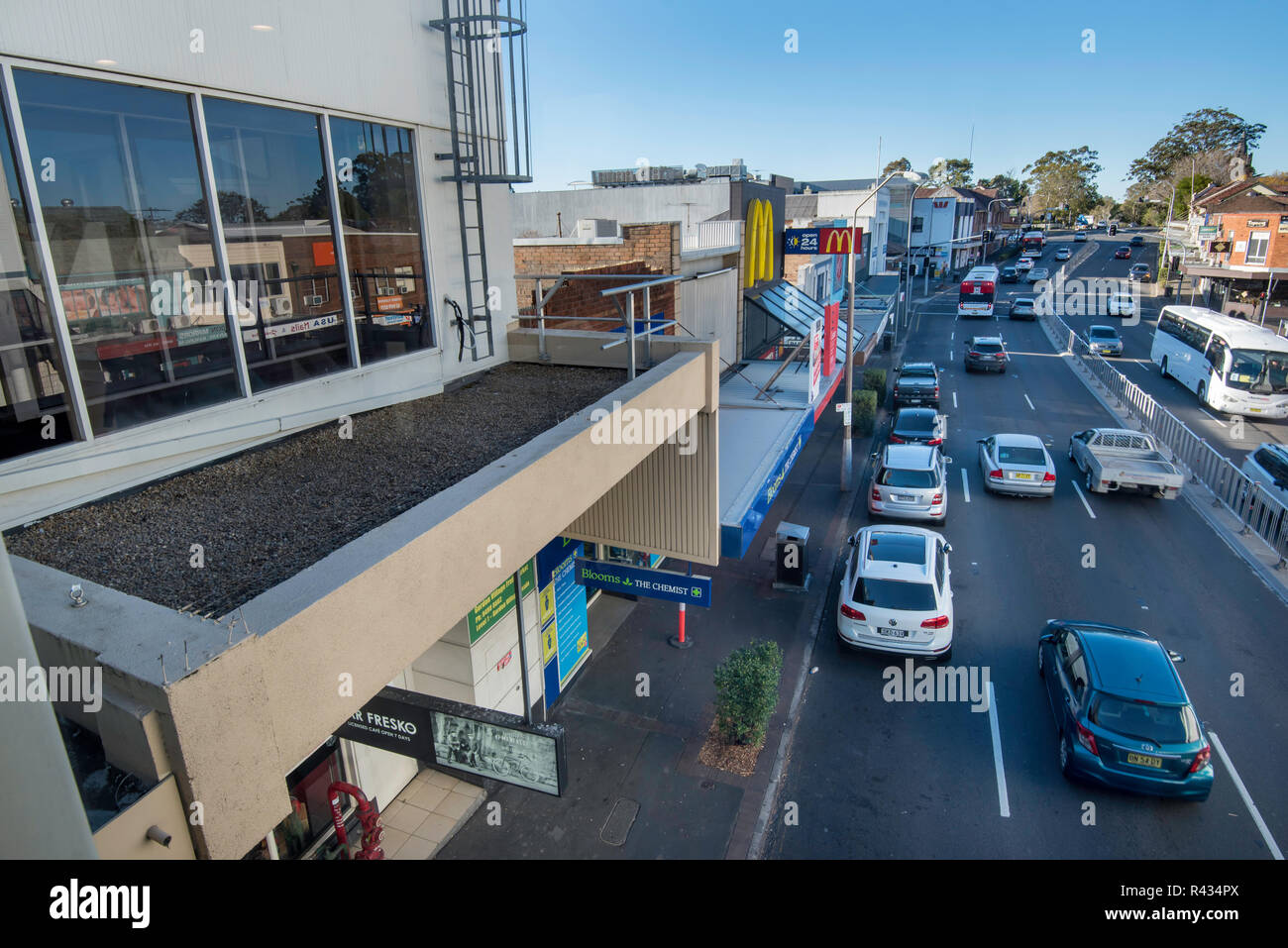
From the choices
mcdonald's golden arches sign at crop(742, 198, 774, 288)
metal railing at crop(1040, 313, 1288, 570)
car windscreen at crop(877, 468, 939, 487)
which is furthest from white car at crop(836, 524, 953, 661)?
mcdonald's golden arches sign at crop(742, 198, 774, 288)

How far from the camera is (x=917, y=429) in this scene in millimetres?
19547

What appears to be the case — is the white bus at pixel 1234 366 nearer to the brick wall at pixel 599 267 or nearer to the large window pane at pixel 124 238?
the brick wall at pixel 599 267

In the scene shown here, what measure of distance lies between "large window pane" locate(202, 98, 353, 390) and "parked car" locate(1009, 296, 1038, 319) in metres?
49.3

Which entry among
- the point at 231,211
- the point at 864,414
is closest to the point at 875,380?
the point at 864,414

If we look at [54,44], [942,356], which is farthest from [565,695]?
[942,356]

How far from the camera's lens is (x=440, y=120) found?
25.3 ft

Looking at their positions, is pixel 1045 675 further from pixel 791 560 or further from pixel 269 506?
pixel 269 506

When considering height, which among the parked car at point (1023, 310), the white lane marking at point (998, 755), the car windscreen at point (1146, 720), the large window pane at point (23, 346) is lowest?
the white lane marking at point (998, 755)

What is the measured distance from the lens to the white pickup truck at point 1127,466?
16.9 metres

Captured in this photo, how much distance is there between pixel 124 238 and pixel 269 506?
2001 mm

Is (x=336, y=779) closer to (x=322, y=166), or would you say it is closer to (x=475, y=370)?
(x=475, y=370)

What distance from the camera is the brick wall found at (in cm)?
1237

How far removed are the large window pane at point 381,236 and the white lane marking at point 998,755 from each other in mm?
8484

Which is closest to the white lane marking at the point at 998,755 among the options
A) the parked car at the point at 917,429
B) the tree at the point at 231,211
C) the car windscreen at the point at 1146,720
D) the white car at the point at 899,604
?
the white car at the point at 899,604
